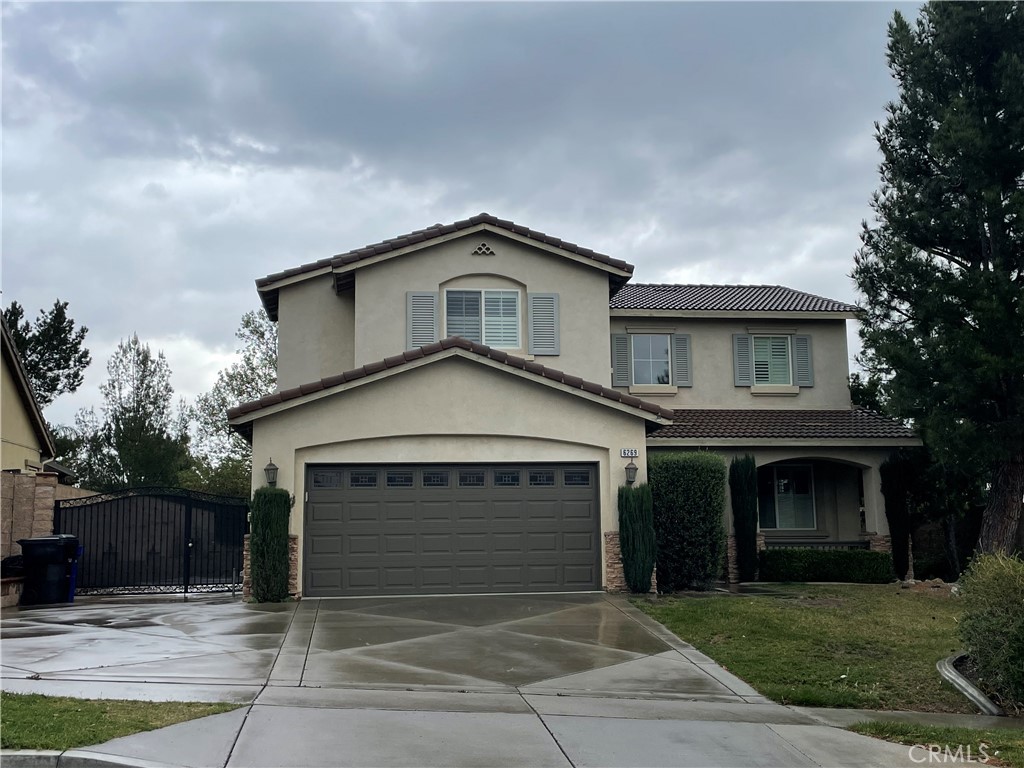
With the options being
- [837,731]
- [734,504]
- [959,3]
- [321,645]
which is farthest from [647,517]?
[959,3]

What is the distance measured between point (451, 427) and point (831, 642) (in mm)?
7990

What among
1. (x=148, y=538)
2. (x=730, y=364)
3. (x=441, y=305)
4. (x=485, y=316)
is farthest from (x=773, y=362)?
(x=148, y=538)

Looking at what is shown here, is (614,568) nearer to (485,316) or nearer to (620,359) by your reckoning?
(485,316)

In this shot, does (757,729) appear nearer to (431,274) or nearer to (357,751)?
(357,751)

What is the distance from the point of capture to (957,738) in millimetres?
8391

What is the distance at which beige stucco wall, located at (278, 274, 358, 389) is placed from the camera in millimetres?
22828

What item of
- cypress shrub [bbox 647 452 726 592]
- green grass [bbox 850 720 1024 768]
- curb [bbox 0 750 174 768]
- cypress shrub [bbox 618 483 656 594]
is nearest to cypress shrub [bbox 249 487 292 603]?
cypress shrub [bbox 618 483 656 594]

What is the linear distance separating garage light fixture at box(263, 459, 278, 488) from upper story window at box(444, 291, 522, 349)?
5.88m

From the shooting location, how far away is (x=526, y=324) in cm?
2208

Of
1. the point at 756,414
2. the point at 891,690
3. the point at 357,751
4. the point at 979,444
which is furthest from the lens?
the point at 756,414

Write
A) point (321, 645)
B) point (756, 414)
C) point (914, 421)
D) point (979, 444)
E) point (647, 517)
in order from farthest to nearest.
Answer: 1. point (756, 414)
2. point (914, 421)
3. point (979, 444)
4. point (647, 517)
5. point (321, 645)

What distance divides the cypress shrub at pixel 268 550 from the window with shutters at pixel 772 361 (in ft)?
44.7

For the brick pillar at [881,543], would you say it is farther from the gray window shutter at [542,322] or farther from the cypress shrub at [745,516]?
the gray window shutter at [542,322]

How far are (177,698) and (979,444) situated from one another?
16.9m
